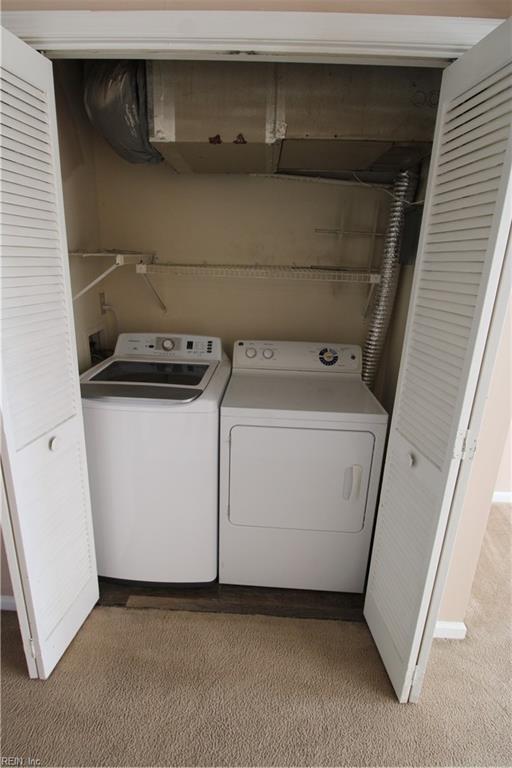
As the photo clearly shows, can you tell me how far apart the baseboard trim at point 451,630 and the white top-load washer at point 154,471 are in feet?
3.54

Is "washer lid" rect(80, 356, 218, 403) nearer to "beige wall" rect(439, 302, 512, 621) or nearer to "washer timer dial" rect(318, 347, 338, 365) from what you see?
"washer timer dial" rect(318, 347, 338, 365)

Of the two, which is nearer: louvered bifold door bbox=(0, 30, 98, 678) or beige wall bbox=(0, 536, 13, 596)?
louvered bifold door bbox=(0, 30, 98, 678)

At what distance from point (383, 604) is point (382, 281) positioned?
1500mm

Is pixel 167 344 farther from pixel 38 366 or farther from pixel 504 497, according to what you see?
pixel 504 497

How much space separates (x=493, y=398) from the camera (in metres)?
1.48

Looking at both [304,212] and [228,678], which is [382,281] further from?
[228,678]

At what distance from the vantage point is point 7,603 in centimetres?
183

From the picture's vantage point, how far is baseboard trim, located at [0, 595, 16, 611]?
183cm

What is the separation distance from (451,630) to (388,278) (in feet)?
5.55

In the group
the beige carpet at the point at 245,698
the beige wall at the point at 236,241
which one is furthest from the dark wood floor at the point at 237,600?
the beige wall at the point at 236,241

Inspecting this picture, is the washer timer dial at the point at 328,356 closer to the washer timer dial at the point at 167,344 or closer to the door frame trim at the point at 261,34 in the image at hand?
the washer timer dial at the point at 167,344

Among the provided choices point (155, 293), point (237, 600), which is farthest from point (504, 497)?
point (155, 293)

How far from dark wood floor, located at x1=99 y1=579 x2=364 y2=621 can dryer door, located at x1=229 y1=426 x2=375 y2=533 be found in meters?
0.41

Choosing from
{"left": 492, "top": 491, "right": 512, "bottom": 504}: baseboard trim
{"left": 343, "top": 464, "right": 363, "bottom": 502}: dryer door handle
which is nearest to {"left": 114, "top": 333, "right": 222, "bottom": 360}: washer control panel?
{"left": 343, "top": 464, "right": 363, "bottom": 502}: dryer door handle
